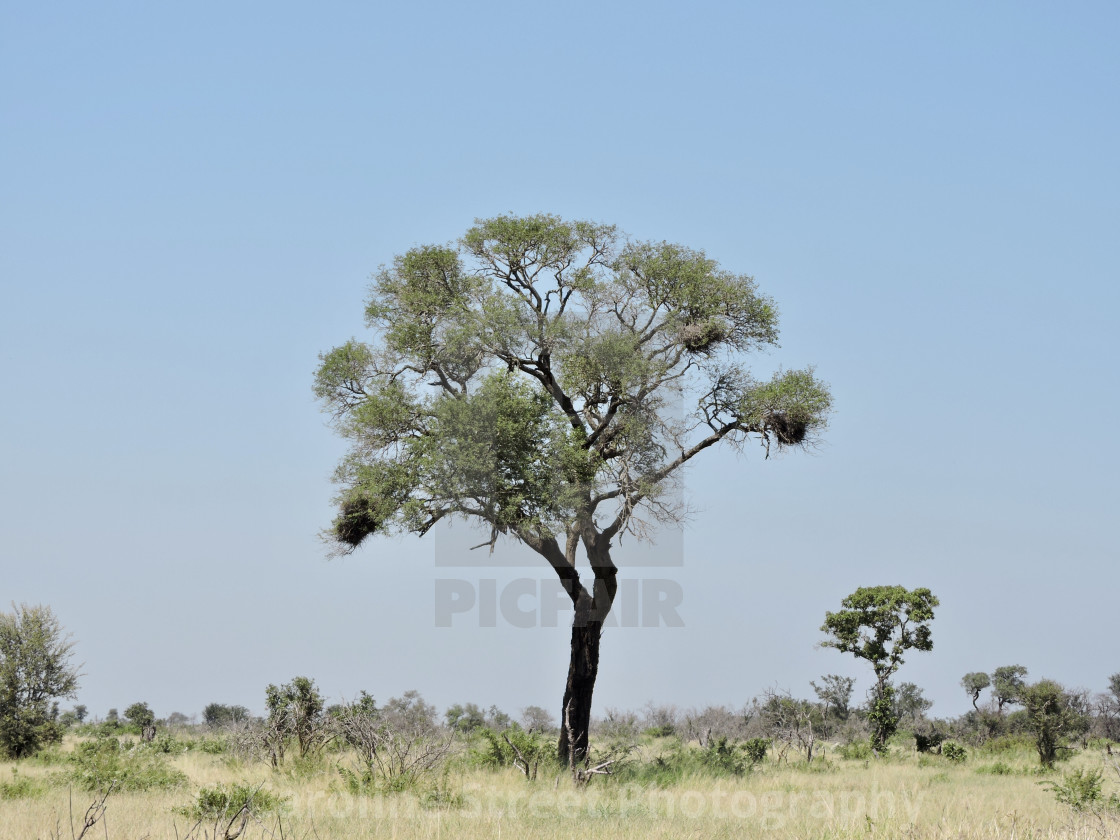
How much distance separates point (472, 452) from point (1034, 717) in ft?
67.7

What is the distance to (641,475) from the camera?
2023 cm

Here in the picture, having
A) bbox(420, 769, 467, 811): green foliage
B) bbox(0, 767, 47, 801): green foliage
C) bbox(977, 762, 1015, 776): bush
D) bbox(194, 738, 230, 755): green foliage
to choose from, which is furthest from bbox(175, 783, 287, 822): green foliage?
bbox(977, 762, 1015, 776): bush

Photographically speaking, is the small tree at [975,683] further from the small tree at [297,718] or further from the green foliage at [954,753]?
the small tree at [297,718]

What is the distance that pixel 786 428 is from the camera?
20562mm

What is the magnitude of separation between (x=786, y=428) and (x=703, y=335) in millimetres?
2769

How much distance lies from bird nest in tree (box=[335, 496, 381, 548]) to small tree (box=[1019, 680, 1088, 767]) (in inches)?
810

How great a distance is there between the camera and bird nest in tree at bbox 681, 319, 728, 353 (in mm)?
20987

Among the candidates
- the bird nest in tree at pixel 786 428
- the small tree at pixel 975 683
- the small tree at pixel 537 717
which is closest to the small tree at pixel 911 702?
the small tree at pixel 975 683

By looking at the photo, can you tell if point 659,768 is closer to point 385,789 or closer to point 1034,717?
point 385,789

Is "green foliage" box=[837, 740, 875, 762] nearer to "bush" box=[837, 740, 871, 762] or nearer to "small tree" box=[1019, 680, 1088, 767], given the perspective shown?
"bush" box=[837, 740, 871, 762]

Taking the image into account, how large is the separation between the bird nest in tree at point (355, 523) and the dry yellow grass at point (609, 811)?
5.12 metres

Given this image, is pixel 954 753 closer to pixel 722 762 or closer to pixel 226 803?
pixel 722 762

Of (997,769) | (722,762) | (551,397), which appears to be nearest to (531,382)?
(551,397)

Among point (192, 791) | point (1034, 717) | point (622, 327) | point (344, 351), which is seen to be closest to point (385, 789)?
point (192, 791)
